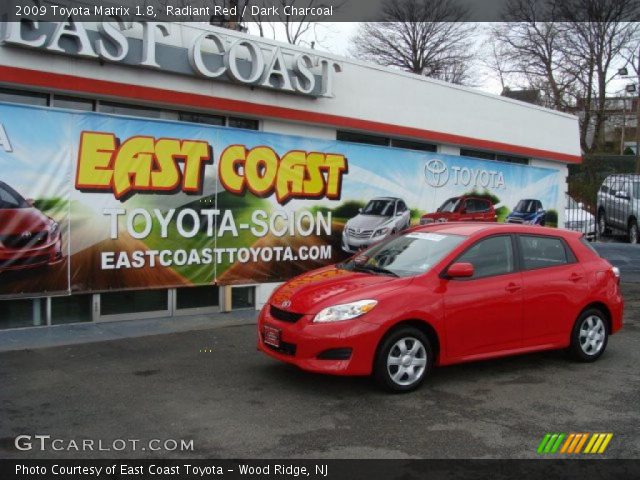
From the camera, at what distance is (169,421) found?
5.41 meters

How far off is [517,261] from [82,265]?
222 inches

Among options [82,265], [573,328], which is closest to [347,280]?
[573,328]

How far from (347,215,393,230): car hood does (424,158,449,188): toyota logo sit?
1532 millimetres

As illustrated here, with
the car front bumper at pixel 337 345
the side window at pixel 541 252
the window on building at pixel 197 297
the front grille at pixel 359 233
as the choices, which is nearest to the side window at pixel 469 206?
the front grille at pixel 359 233

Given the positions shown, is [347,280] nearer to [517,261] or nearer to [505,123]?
[517,261]

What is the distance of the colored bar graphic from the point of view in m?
4.92

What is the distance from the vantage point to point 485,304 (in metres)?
6.61

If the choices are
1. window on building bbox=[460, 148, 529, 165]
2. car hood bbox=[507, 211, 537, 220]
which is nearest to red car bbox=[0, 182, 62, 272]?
window on building bbox=[460, 148, 529, 165]

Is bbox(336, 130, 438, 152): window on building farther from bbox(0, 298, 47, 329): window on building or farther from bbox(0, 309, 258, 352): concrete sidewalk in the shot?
bbox(0, 298, 47, 329): window on building

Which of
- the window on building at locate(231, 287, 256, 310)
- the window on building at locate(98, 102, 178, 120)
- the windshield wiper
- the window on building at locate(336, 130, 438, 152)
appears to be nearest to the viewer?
the windshield wiper

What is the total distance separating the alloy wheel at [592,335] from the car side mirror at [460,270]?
1.91 m

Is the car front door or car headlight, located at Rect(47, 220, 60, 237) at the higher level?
car headlight, located at Rect(47, 220, 60, 237)

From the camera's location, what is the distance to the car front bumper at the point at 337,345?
588 cm

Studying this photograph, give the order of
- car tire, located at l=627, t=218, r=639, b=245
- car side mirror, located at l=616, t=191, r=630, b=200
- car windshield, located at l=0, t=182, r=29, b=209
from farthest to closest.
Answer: car side mirror, located at l=616, t=191, r=630, b=200, car tire, located at l=627, t=218, r=639, b=245, car windshield, located at l=0, t=182, r=29, b=209
